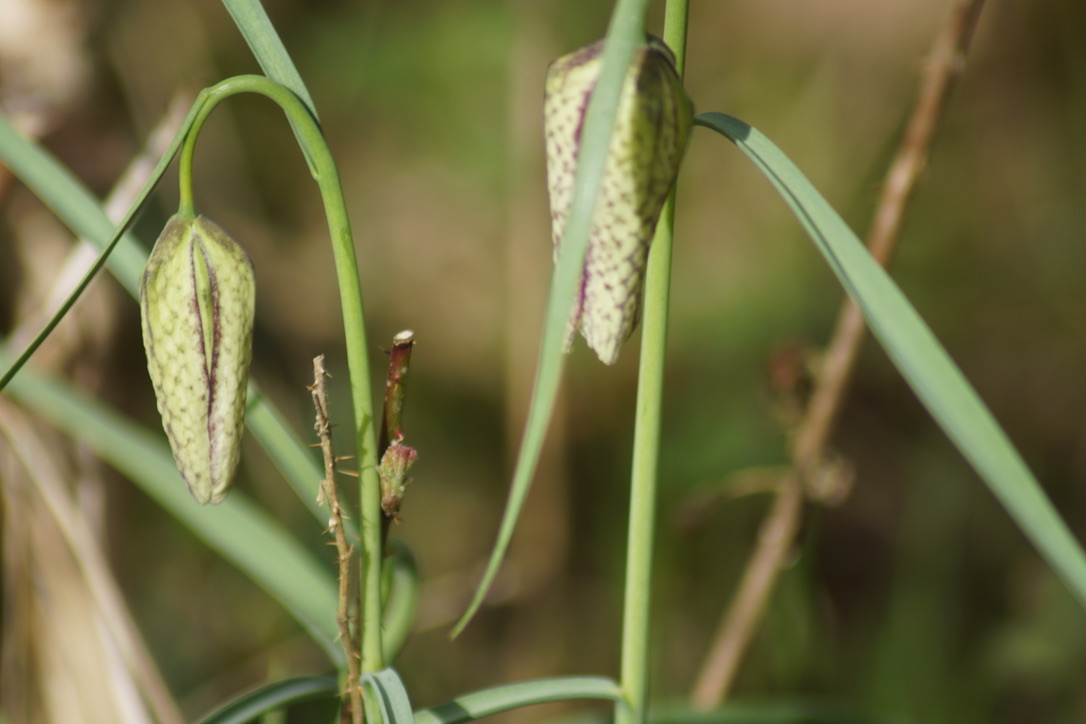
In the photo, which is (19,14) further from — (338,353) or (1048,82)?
(1048,82)

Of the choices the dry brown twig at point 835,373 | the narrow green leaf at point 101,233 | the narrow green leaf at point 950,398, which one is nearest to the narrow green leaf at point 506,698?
the narrow green leaf at point 101,233

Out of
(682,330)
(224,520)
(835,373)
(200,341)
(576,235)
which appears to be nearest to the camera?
(576,235)

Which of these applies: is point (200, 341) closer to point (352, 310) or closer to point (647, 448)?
point (352, 310)

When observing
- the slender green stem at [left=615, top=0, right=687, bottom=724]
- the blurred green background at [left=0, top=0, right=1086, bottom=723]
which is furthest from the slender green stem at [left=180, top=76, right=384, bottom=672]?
the blurred green background at [left=0, top=0, right=1086, bottom=723]

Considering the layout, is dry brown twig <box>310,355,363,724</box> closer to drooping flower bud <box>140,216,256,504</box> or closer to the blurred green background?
drooping flower bud <box>140,216,256,504</box>

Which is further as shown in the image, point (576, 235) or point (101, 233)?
point (101, 233)

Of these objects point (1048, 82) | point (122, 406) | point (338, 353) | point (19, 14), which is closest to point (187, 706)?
point (122, 406)

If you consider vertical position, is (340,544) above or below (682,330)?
below

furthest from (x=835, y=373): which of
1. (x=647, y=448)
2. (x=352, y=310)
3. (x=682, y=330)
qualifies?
(x=682, y=330)
